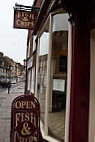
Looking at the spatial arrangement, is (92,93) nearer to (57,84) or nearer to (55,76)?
(57,84)

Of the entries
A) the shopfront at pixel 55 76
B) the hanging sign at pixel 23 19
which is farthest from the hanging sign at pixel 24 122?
the hanging sign at pixel 23 19

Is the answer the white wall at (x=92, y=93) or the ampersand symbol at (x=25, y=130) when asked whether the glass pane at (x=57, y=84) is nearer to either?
the ampersand symbol at (x=25, y=130)

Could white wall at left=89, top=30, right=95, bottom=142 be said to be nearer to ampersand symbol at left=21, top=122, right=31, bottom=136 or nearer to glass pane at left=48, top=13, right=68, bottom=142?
glass pane at left=48, top=13, right=68, bottom=142

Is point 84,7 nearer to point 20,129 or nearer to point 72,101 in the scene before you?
point 72,101

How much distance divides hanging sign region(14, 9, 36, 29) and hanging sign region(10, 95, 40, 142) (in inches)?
163

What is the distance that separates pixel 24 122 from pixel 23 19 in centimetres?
476

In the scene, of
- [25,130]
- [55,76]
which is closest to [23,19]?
[55,76]

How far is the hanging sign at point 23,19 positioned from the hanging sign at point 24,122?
414 cm

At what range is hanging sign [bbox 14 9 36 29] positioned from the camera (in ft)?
23.2

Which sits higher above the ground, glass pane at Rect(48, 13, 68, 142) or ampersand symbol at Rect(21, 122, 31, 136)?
glass pane at Rect(48, 13, 68, 142)

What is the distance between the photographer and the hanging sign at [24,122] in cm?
355

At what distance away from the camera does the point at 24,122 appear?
11.9 ft

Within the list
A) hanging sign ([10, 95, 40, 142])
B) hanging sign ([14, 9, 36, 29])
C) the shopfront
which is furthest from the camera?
hanging sign ([14, 9, 36, 29])

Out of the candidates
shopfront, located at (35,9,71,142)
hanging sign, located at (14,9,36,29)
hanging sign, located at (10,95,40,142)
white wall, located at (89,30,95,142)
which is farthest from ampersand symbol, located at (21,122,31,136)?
hanging sign, located at (14,9,36,29)
